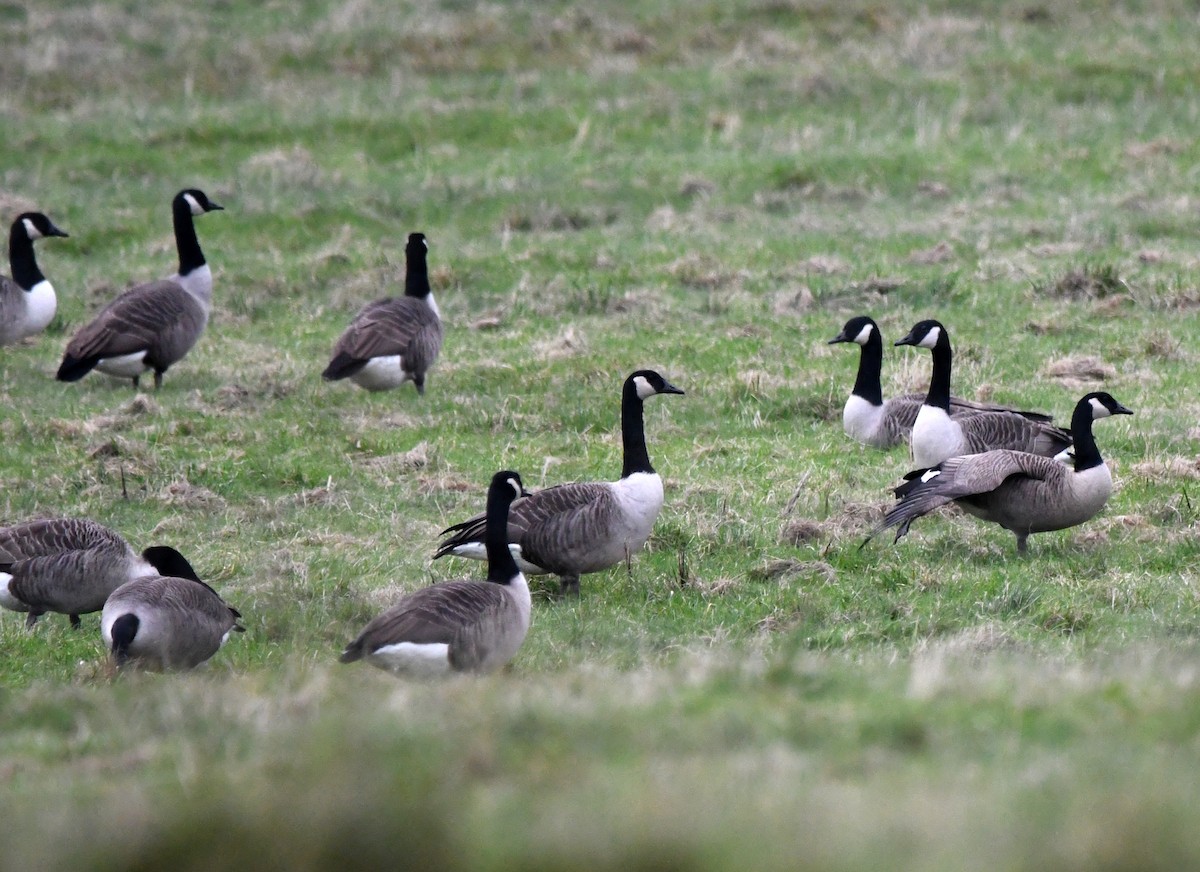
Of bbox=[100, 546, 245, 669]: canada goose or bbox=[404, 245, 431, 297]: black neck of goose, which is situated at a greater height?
bbox=[404, 245, 431, 297]: black neck of goose

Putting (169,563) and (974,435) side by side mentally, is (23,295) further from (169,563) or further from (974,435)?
(974,435)

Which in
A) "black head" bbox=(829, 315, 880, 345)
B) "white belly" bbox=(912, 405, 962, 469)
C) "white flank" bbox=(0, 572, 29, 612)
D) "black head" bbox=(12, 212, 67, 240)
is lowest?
"white flank" bbox=(0, 572, 29, 612)

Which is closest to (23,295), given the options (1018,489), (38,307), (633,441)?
(38,307)

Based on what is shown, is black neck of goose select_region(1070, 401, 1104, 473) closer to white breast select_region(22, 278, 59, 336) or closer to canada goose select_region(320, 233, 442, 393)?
canada goose select_region(320, 233, 442, 393)

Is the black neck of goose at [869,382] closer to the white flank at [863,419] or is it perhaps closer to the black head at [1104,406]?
the white flank at [863,419]

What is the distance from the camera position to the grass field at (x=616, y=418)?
4.40 meters

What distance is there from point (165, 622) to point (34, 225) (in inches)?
365

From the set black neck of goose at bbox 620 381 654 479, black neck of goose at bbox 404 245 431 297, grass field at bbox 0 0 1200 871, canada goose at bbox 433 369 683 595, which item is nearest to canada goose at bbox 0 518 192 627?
grass field at bbox 0 0 1200 871

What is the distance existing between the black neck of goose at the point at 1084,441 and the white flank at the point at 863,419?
2.38 meters

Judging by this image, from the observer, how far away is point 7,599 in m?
8.74

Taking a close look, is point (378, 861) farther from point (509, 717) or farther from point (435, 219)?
point (435, 219)

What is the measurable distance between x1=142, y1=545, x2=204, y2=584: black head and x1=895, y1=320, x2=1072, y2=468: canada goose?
5298mm

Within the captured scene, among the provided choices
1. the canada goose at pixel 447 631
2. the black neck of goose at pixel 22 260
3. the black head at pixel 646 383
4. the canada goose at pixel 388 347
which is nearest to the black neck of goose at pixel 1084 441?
the black head at pixel 646 383

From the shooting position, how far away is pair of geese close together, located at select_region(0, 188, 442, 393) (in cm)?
1333
